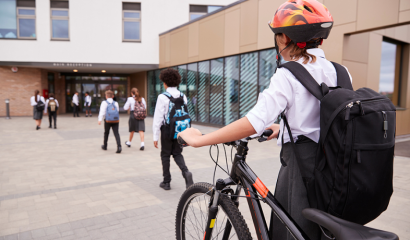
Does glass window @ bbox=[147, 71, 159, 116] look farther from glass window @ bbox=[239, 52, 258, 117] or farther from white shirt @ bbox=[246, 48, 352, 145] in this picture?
white shirt @ bbox=[246, 48, 352, 145]

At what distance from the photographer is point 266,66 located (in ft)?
35.4

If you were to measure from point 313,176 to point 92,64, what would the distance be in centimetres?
1962

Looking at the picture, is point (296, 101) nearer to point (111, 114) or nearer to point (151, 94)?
point (111, 114)

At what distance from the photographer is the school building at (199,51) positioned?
27.7 feet

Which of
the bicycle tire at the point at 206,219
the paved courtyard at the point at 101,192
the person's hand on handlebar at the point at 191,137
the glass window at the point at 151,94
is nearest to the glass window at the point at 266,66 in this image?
the paved courtyard at the point at 101,192

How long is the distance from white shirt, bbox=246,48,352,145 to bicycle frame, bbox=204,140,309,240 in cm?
39

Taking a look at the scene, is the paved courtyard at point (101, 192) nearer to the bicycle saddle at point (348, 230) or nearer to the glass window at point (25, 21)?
the bicycle saddle at point (348, 230)

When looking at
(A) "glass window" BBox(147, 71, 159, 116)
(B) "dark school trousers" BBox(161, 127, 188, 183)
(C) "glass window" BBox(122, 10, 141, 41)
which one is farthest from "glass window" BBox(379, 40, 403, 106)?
(C) "glass window" BBox(122, 10, 141, 41)

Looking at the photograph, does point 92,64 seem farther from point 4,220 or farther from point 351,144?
point 351,144

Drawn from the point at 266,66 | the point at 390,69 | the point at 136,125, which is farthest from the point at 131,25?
the point at 390,69

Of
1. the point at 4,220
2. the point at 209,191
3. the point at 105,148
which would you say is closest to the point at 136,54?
the point at 105,148

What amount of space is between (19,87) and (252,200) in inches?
901

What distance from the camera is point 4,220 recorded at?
11.5ft

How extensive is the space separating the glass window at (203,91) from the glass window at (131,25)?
22.4 ft
